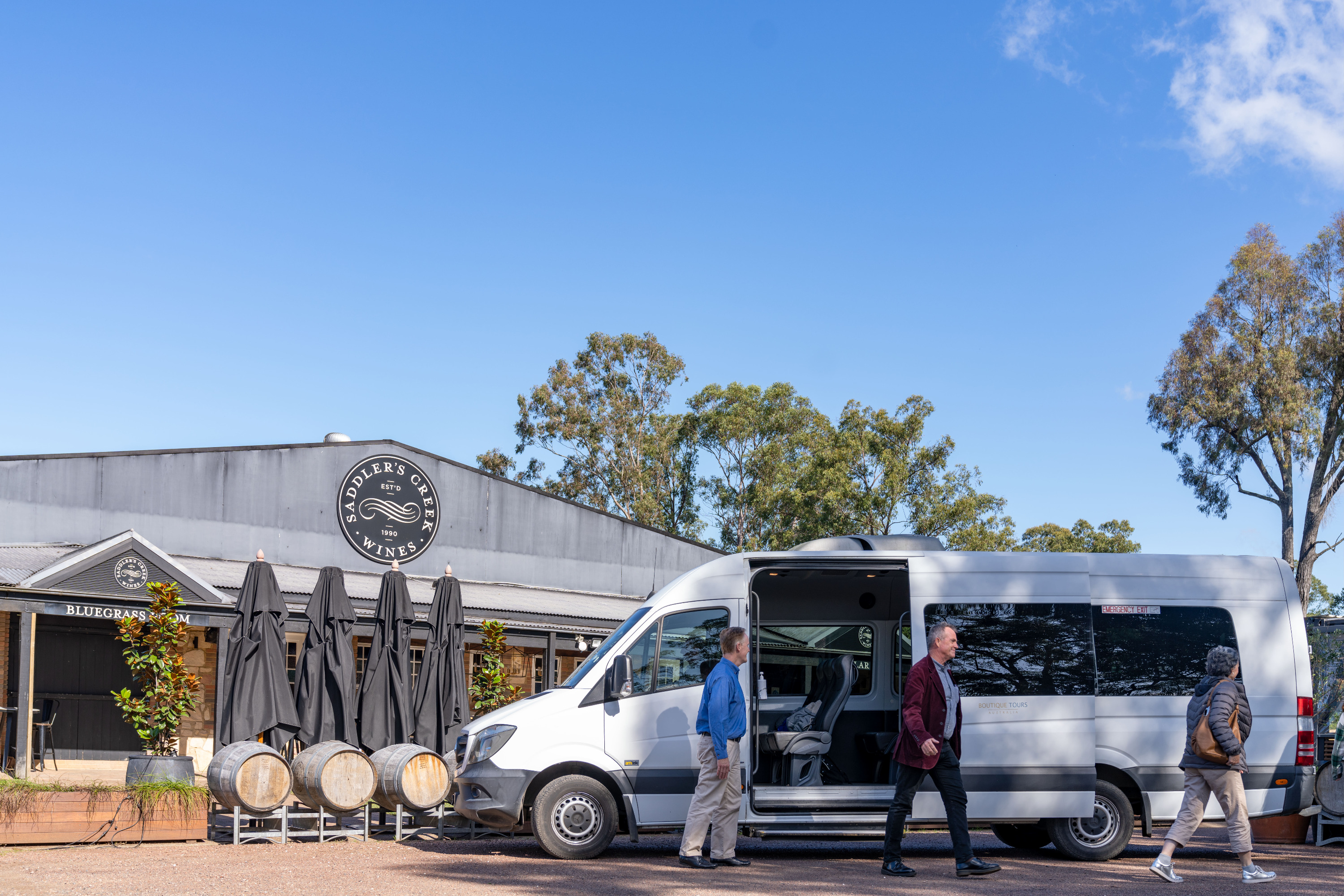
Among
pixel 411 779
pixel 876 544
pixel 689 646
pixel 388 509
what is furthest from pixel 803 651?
pixel 388 509

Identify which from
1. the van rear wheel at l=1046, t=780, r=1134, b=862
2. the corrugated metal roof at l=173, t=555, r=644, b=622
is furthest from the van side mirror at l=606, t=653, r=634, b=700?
the corrugated metal roof at l=173, t=555, r=644, b=622

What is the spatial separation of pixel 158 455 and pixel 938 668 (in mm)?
15406

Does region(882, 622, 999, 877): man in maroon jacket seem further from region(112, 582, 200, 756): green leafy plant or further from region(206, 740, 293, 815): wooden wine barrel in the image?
region(112, 582, 200, 756): green leafy plant

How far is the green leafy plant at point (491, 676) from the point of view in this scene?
1354 cm

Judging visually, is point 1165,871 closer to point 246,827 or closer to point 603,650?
point 603,650

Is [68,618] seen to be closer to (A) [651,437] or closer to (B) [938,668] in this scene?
(B) [938,668]

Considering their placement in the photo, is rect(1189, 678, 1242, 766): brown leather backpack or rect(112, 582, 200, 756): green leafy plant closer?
rect(1189, 678, 1242, 766): brown leather backpack

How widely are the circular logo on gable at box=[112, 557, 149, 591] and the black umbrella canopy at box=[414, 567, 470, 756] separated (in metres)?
6.91

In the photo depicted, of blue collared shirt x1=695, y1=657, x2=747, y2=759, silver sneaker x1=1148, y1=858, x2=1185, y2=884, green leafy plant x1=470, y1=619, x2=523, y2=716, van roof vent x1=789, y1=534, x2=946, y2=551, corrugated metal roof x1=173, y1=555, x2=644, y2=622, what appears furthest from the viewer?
corrugated metal roof x1=173, y1=555, x2=644, y2=622

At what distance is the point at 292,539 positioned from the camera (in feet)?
69.3

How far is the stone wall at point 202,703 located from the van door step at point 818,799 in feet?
39.4

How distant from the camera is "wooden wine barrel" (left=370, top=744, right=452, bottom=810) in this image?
1024 centimetres

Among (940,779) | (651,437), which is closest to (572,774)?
(940,779)

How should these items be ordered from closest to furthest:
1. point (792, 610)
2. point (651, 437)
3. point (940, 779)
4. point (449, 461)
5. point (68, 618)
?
1. point (940, 779)
2. point (792, 610)
3. point (68, 618)
4. point (449, 461)
5. point (651, 437)
